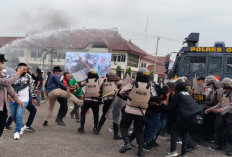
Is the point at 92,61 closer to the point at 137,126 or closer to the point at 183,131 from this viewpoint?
the point at 137,126

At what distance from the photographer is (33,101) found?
6910 millimetres

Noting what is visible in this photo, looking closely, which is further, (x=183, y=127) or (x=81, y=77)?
(x=81, y=77)

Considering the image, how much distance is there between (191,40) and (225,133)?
566 cm

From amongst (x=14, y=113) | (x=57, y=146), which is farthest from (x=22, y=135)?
(x=57, y=146)

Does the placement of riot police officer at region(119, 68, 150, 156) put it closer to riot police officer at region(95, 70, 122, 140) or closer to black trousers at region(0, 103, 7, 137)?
riot police officer at region(95, 70, 122, 140)

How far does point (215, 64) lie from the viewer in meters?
10.1

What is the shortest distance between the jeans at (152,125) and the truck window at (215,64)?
482cm

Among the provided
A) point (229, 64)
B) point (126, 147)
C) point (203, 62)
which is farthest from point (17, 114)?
point (229, 64)

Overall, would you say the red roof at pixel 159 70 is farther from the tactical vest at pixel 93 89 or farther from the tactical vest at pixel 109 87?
the tactical vest at pixel 93 89

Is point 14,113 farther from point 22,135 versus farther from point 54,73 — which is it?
point 54,73

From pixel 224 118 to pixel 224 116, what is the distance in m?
0.06

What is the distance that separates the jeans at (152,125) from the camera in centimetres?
613

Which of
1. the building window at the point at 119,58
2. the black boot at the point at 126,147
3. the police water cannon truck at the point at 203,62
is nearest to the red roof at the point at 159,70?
the building window at the point at 119,58

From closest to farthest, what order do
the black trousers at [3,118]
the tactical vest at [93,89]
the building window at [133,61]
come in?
the black trousers at [3,118] → the tactical vest at [93,89] → the building window at [133,61]
